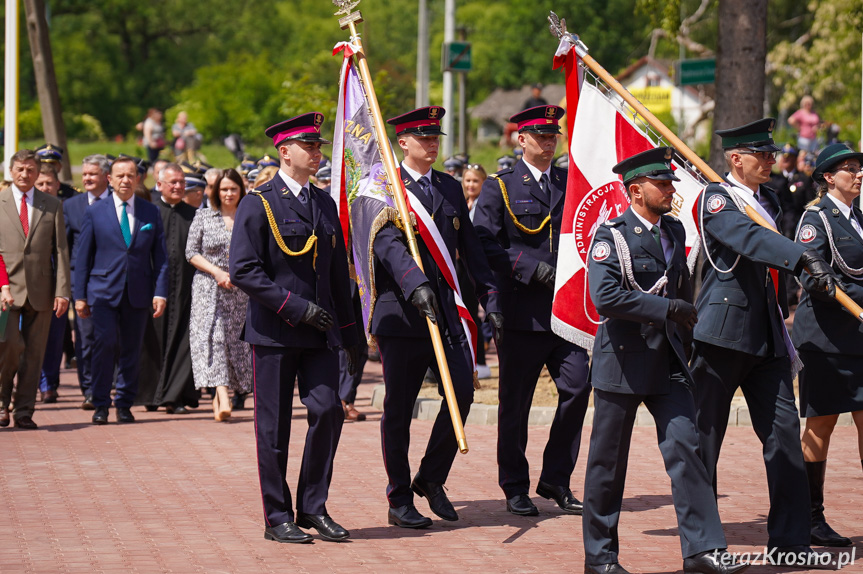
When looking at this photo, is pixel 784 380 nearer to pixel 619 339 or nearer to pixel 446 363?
pixel 619 339

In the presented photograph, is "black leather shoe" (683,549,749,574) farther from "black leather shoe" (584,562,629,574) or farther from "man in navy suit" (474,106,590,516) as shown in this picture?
"man in navy suit" (474,106,590,516)

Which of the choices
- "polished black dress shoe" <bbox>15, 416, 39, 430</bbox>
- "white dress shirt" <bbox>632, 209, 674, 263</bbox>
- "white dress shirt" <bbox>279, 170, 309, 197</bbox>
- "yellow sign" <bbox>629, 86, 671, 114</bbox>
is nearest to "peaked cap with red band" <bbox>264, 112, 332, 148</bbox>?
"white dress shirt" <bbox>279, 170, 309, 197</bbox>

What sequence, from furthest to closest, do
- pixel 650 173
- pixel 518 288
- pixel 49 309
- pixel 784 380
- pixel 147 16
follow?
pixel 147 16, pixel 49 309, pixel 518 288, pixel 784 380, pixel 650 173

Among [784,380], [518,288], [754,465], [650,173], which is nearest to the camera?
[650,173]

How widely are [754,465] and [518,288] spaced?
8.45ft

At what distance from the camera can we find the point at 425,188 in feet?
25.7

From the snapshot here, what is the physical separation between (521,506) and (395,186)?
2.04 m

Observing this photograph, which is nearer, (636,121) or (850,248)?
(850,248)

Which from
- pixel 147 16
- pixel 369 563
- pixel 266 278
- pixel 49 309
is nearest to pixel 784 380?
pixel 369 563

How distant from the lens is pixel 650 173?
6297 millimetres

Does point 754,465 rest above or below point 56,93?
below

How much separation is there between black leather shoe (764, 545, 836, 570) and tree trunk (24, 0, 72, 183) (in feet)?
49.8

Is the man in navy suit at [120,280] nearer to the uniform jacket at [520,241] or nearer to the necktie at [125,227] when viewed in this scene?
the necktie at [125,227]

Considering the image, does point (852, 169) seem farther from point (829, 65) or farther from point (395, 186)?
point (829, 65)
